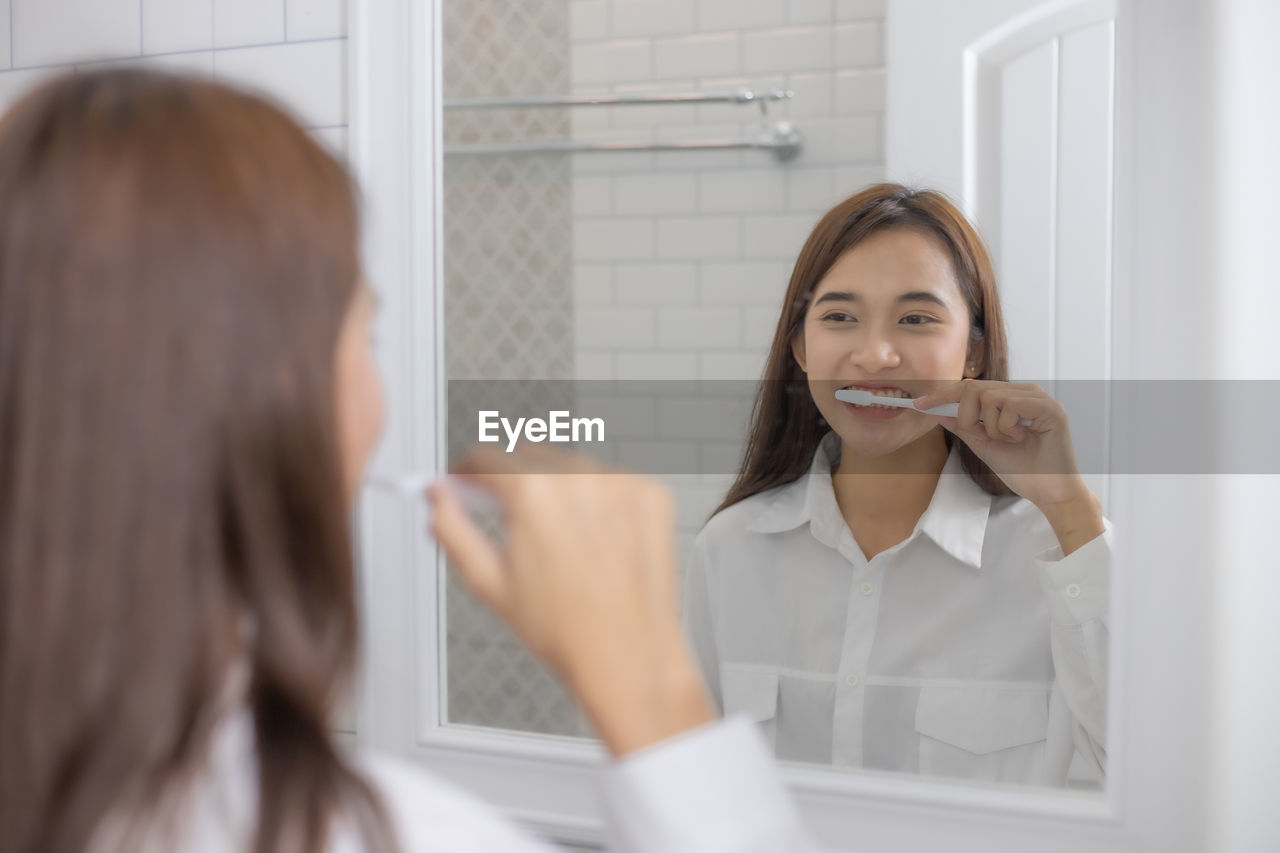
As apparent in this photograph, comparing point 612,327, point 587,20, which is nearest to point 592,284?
point 612,327

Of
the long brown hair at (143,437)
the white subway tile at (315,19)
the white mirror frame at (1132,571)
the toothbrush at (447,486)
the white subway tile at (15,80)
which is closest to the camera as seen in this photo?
the long brown hair at (143,437)

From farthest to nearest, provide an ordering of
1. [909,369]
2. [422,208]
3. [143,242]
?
[422,208] → [909,369] → [143,242]

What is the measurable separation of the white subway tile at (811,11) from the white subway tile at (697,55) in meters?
0.06

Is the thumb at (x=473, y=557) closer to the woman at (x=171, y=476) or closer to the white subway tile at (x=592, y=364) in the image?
the woman at (x=171, y=476)

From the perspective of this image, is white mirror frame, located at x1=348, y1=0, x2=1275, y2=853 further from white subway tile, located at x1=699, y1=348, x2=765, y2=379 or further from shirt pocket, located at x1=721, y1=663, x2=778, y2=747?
white subway tile, located at x1=699, y1=348, x2=765, y2=379

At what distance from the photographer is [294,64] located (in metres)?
1.13

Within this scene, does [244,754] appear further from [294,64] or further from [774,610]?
[294,64]

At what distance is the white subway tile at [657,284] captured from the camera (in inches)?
39.3

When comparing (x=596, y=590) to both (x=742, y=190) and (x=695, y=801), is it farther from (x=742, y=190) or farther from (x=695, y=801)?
(x=742, y=190)

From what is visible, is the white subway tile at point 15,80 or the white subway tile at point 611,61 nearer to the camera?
the white subway tile at point 611,61

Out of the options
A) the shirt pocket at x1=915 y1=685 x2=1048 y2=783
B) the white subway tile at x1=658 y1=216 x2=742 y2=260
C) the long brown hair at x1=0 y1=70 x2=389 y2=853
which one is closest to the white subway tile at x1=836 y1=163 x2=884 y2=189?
the white subway tile at x1=658 y1=216 x2=742 y2=260

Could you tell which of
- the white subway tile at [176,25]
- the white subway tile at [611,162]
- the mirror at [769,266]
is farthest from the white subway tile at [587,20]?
the white subway tile at [176,25]

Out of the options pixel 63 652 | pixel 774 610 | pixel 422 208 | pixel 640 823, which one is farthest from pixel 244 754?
pixel 422 208

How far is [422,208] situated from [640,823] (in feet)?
2.51
